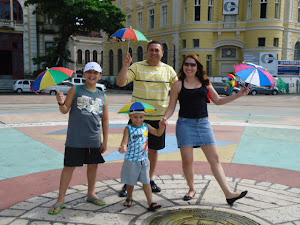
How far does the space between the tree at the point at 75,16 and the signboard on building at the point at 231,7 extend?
1157 cm

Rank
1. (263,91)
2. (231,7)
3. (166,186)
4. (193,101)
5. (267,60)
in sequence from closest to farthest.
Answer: (193,101)
(166,186)
(263,91)
(267,60)
(231,7)

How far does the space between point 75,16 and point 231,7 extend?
54.6 ft

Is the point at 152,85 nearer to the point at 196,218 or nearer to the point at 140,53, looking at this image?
the point at 196,218

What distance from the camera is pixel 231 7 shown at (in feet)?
113

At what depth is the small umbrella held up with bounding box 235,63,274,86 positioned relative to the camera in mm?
3743

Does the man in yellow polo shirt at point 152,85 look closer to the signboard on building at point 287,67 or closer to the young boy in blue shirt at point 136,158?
the young boy in blue shirt at point 136,158

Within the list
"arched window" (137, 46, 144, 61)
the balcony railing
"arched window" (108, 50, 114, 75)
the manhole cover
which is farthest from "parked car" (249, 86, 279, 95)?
the manhole cover

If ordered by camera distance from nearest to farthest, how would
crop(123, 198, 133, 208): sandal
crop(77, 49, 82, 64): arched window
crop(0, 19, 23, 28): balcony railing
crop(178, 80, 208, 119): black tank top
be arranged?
crop(123, 198, 133, 208): sandal
crop(178, 80, 208, 119): black tank top
crop(0, 19, 23, 28): balcony railing
crop(77, 49, 82, 64): arched window

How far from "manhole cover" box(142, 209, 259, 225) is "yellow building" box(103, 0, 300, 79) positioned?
31.6 m

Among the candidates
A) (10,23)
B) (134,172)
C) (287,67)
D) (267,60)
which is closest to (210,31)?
(267,60)

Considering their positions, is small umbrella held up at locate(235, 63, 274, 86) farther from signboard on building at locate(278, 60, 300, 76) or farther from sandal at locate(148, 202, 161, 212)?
signboard on building at locate(278, 60, 300, 76)

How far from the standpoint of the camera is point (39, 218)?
335 centimetres

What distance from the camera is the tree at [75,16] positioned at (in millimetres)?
28094

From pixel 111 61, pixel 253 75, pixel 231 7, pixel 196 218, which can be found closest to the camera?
pixel 196 218
